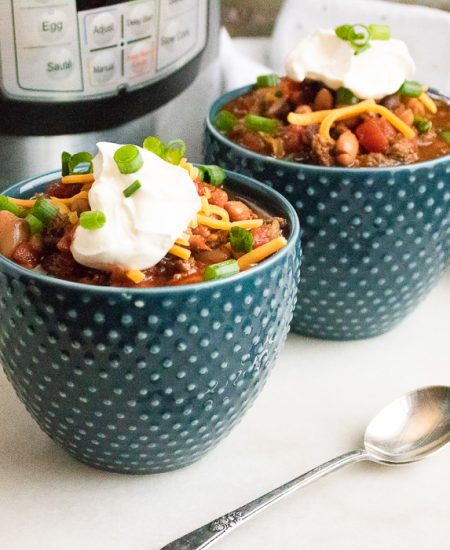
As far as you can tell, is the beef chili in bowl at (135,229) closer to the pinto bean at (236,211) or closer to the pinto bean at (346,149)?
the pinto bean at (236,211)

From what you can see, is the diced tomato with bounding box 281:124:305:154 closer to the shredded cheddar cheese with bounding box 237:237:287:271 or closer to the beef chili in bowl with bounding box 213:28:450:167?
the beef chili in bowl with bounding box 213:28:450:167

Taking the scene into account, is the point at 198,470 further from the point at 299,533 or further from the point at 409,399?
the point at 409,399

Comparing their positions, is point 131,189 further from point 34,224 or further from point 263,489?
point 263,489

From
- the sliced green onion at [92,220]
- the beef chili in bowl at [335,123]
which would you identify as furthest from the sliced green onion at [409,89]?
the sliced green onion at [92,220]

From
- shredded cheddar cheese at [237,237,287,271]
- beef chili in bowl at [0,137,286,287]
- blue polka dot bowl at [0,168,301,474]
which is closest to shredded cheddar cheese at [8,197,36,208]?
beef chili in bowl at [0,137,286,287]

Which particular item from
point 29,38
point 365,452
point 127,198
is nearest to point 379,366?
point 365,452

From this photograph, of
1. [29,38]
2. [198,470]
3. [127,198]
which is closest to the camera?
[127,198]

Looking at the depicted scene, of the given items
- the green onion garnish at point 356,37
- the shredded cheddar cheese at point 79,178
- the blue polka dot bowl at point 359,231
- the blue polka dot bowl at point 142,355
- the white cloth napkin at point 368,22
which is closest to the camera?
the blue polka dot bowl at point 142,355
